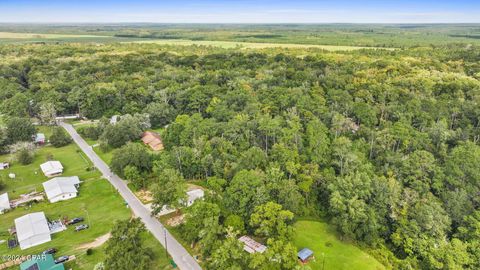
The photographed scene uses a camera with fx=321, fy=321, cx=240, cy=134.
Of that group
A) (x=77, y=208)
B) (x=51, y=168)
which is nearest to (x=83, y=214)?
(x=77, y=208)

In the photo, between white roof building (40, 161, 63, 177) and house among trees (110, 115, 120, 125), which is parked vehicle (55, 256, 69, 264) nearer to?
white roof building (40, 161, 63, 177)

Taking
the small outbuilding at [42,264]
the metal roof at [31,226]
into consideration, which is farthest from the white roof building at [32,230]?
the small outbuilding at [42,264]

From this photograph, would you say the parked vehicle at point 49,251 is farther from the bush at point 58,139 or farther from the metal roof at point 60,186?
the bush at point 58,139

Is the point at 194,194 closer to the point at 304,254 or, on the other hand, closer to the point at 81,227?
the point at 81,227

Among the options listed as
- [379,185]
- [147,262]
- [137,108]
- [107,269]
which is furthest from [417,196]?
[137,108]

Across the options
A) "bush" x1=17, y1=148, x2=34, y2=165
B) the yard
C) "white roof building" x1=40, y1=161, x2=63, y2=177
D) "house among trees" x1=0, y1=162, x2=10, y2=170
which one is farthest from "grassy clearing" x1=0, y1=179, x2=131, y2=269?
"house among trees" x1=0, y1=162, x2=10, y2=170
